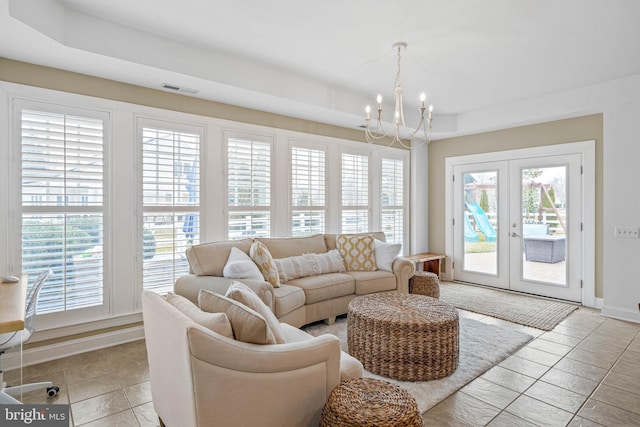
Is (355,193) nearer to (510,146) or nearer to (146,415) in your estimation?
(510,146)

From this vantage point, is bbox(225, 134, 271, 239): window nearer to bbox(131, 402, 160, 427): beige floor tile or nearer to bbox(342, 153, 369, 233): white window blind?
bbox(342, 153, 369, 233): white window blind

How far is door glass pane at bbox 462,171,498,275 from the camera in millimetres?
5695

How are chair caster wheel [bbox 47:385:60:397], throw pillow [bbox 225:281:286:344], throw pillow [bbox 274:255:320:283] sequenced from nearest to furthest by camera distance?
throw pillow [bbox 225:281:286:344] → chair caster wheel [bbox 47:385:60:397] → throw pillow [bbox 274:255:320:283]

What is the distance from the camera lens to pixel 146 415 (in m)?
2.28

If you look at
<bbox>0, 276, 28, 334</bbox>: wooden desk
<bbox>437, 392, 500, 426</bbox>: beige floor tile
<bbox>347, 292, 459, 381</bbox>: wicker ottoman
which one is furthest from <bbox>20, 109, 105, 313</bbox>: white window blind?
<bbox>437, 392, 500, 426</bbox>: beige floor tile

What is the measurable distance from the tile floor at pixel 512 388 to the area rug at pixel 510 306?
57 cm

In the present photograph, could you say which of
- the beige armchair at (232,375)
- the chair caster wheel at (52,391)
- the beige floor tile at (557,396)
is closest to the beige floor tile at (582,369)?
the beige floor tile at (557,396)

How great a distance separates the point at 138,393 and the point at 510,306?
14.2ft

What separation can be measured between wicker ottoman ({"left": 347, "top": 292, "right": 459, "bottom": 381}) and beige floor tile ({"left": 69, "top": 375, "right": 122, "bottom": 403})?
1.88 m

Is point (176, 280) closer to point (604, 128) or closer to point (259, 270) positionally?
point (259, 270)

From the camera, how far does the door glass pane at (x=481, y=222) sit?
570 cm

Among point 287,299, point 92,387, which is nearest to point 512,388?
point 287,299

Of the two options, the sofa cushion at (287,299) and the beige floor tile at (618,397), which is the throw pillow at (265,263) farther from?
the beige floor tile at (618,397)

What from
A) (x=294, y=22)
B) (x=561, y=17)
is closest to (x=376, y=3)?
(x=294, y=22)
